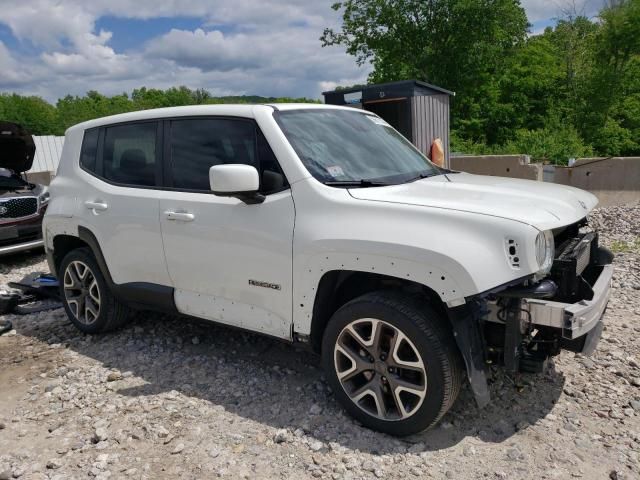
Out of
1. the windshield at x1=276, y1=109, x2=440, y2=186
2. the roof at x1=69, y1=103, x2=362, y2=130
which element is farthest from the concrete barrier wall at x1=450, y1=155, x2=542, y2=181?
the roof at x1=69, y1=103, x2=362, y2=130

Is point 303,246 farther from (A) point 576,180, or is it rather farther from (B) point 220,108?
(A) point 576,180

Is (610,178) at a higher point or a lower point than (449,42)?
lower

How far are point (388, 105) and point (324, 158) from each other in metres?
7.01

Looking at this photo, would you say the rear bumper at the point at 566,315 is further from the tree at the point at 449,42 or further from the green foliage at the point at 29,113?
the green foliage at the point at 29,113

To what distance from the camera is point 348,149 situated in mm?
3605

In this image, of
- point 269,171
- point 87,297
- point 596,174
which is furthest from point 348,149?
point 596,174

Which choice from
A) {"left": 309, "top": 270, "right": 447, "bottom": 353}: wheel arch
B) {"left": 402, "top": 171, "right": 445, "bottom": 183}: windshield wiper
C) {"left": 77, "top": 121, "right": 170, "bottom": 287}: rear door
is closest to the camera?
{"left": 309, "top": 270, "right": 447, "bottom": 353}: wheel arch

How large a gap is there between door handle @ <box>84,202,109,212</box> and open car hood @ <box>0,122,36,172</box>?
505cm

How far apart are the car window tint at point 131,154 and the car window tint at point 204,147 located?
0.82 ft

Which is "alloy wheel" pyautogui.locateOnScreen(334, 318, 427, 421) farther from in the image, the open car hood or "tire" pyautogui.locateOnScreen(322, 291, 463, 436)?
the open car hood

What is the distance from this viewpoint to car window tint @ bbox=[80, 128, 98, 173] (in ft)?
15.1

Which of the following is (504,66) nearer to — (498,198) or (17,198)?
(17,198)

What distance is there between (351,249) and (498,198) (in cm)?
89

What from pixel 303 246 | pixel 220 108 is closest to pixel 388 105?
pixel 220 108
